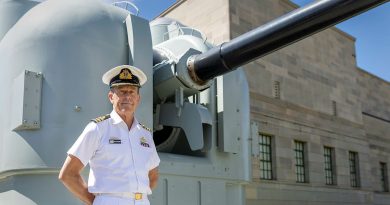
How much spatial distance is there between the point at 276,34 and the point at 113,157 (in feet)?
5.90

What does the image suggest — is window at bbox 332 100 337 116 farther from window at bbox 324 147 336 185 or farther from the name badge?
the name badge

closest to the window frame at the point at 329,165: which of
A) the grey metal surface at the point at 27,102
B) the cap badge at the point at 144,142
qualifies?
the grey metal surface at the point at 27,102

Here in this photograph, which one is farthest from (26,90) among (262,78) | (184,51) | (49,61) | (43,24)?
(262,78)

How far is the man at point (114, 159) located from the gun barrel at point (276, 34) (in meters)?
1.50

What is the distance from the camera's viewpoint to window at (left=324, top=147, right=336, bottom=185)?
883 inches

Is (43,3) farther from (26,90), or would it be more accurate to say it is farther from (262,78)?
(262,78)

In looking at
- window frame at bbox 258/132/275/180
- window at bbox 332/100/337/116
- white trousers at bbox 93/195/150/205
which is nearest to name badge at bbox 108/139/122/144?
white trousers at bbox 93/195/150/205

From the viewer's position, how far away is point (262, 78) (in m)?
18.4

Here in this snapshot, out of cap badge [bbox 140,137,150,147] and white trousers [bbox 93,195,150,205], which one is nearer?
white trousers [bbox 93,195,150,205]

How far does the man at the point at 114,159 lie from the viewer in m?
2.59

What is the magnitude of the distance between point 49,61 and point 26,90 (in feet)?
1.00

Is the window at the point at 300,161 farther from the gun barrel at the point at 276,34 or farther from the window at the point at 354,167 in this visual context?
the gun barrel at the point at 276,34

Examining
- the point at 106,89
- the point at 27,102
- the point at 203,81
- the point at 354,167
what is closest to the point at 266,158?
the point at 354,167

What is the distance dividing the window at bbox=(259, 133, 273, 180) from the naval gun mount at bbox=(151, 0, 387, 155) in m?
12.9
